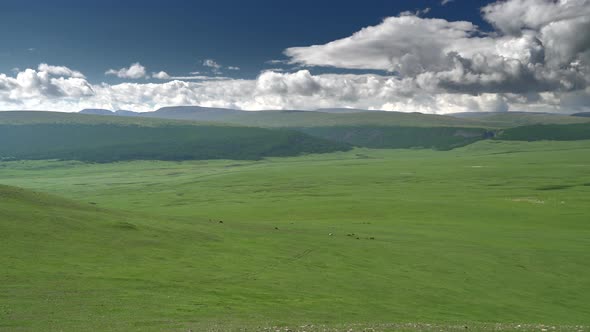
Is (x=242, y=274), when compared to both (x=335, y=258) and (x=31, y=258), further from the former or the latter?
(x=31, y=258)

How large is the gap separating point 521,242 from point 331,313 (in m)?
58.4

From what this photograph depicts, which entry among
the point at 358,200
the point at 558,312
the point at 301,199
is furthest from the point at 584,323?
the point at 301,199

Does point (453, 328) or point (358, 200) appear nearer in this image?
point (453, 328)

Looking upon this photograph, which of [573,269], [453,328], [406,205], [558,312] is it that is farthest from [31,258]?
[406,205]

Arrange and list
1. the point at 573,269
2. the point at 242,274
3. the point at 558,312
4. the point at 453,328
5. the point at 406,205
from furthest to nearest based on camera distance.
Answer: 1. the point at 406,205
2. the point at 573,269
3. the point at 242,274
4. the point at 558,312
5. the point at 453,328

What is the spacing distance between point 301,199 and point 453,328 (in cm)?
12581

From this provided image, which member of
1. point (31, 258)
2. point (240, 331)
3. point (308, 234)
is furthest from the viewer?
point (308, 234)

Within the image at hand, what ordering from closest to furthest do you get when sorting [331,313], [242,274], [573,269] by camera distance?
[331,313]
[242,274]
[573,269]

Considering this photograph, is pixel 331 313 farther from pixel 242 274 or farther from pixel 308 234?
pixel 308 234

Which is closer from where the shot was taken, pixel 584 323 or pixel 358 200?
pixel 584 323

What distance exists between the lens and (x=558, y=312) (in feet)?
149

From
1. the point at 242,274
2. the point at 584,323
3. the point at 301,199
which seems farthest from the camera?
the point at 301,199

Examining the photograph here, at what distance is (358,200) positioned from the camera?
5807 inches

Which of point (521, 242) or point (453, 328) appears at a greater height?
point (453, 328)
